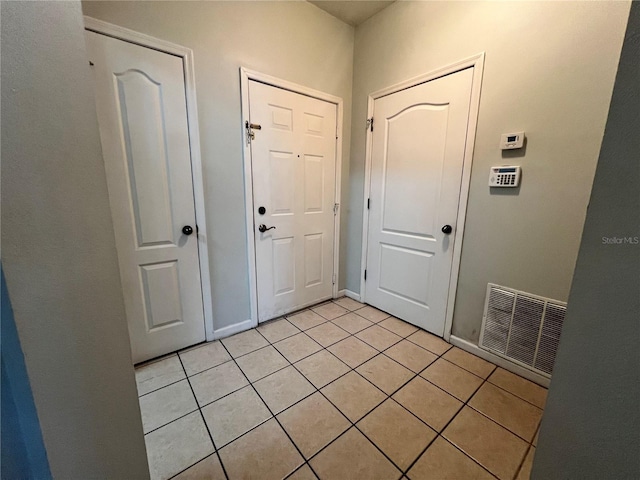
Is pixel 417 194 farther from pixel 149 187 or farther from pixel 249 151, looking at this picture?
pixel 149 187

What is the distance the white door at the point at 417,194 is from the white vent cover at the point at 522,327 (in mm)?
331

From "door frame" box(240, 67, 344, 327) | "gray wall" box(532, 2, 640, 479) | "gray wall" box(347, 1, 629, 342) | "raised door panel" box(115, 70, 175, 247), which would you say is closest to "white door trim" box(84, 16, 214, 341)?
"raised door panel" box(115, 70, 175, 247)

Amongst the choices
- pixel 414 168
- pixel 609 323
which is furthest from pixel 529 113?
pixel 609 323

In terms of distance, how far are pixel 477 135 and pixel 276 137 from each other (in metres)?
1.53

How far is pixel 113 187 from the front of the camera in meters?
1.54

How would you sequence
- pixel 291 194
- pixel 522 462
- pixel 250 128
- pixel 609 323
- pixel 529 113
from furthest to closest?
pixel 291 194 → pixel 250 128 → pixel 529 113 → pixel 522 462 → pixel 609 323

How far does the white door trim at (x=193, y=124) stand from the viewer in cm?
144

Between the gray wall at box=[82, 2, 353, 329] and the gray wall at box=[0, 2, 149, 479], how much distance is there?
1.31 meters

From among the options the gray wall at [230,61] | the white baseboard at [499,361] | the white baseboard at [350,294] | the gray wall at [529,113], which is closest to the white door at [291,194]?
the gray wall at [230,61]

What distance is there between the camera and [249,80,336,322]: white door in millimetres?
2082

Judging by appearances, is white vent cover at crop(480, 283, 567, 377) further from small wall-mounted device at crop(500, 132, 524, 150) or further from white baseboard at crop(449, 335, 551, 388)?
small wall-mounted device at crop(500, 132, 524, 150)

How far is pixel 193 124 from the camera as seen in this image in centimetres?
174

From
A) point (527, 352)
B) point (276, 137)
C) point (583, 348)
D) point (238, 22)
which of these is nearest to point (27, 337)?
point (583, 348)

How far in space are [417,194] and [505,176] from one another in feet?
2.04
